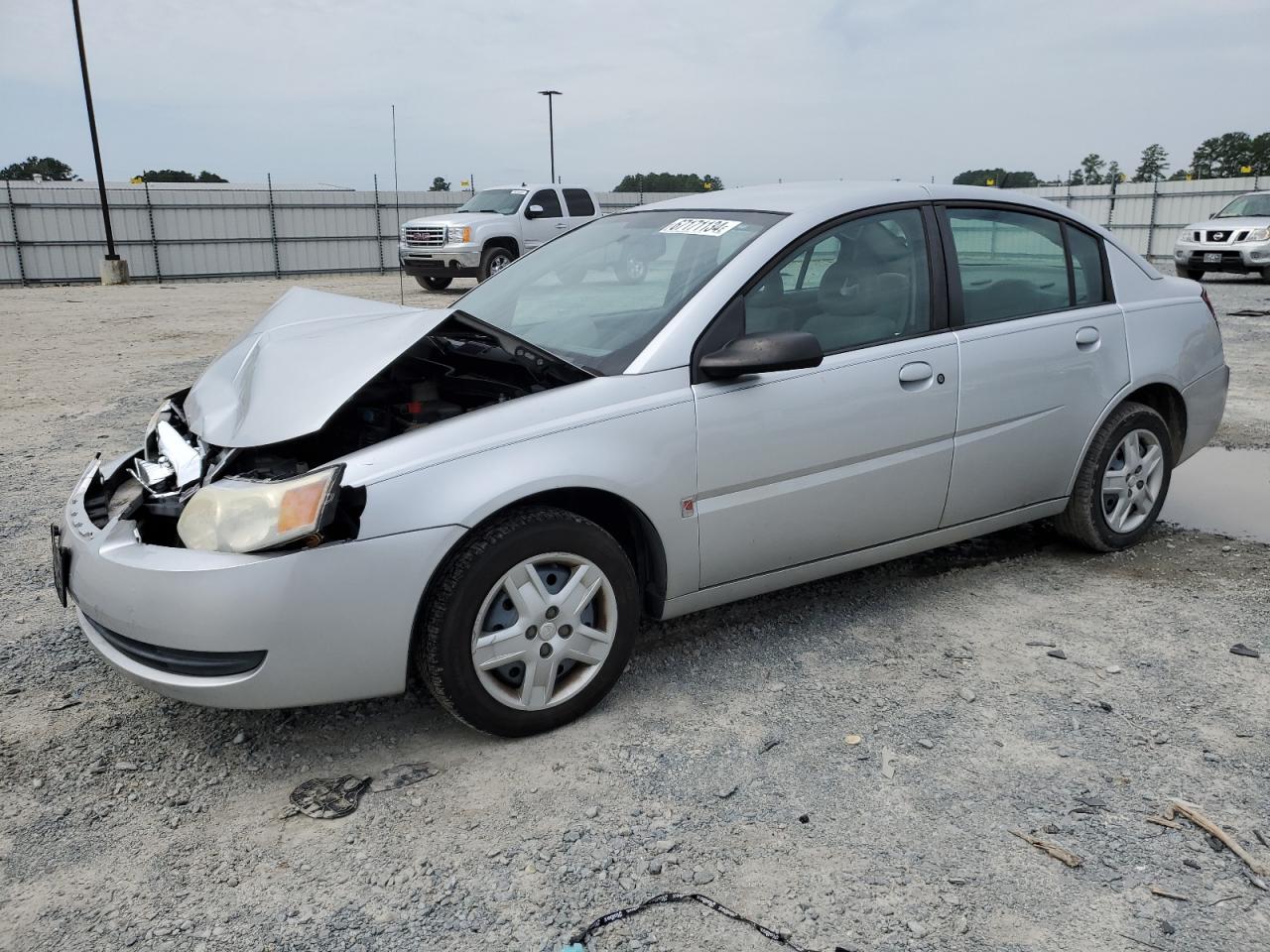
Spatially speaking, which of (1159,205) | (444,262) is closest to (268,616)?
(444,262)

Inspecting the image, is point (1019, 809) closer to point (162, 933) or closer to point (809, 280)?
point (809, 280)

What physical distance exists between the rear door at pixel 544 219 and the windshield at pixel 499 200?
0.25 metres

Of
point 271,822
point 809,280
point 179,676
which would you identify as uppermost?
point 809,280

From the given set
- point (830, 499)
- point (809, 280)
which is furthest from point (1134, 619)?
point (809, 280)

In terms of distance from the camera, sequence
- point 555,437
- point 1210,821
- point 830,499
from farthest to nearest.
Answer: point 830,499 < point 555,437 < point 1210,821

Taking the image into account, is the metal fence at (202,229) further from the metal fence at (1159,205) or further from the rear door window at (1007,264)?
the rear door window at (1007,264)

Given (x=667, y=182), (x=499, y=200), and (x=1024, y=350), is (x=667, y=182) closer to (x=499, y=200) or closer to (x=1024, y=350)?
(x=499, y=200)

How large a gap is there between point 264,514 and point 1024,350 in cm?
281

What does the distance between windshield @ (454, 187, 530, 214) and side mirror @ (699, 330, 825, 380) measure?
16867 mm

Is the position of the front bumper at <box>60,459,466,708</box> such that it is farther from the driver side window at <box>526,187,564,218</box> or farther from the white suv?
the white suv

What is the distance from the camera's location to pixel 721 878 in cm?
237

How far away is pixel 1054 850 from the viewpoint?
2453 mm

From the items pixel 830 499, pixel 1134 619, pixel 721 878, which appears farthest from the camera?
pixel 1134 619

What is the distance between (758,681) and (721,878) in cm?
103
